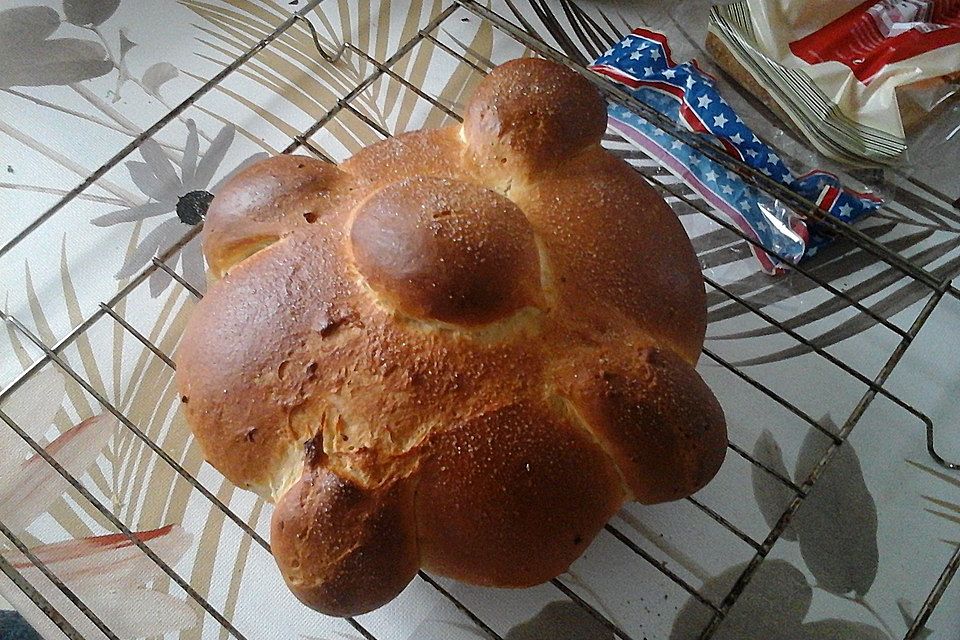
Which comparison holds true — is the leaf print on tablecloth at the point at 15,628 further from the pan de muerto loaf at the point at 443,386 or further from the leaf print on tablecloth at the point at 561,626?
the leaf print on tablecloth at the point at 561,626

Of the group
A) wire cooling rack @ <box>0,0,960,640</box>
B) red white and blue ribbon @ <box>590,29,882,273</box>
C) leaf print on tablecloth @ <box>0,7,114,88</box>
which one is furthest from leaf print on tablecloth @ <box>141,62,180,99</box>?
red white and blue ribbon @ <box>590,29,882,273</box>

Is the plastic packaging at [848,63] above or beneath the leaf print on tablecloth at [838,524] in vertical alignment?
above

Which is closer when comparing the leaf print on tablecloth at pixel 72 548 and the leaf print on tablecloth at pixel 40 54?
the leaf print on tablecloth at pixel 72 548

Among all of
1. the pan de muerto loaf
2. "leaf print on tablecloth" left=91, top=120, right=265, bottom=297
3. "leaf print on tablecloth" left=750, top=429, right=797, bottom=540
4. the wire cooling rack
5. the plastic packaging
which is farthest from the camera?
the plastic packaging

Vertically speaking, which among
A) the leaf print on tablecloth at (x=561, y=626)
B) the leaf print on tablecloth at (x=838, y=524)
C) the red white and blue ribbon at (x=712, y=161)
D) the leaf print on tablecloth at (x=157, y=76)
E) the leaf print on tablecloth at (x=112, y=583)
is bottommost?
the leaf print on tablecloth at (x=838, y=524)

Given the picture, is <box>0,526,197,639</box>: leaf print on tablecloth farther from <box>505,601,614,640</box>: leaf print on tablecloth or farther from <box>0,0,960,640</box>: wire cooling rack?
<box>505,601,614,640</box>: leaf print on tablecloth

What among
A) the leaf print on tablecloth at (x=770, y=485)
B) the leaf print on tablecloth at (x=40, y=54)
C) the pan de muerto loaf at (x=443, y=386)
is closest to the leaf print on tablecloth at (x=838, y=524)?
the leaf print on tablecloth at (x=770, y=485)

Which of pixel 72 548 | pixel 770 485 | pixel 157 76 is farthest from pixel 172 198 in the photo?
pixel 770 485
